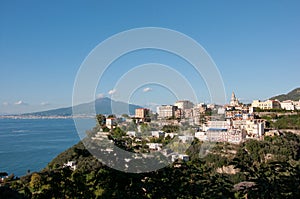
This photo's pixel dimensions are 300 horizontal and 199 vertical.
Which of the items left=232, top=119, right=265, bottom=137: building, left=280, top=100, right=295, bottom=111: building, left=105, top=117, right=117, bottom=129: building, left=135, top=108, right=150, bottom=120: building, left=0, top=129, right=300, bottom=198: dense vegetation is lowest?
left=232, top=119, right=265, bottom=137: building

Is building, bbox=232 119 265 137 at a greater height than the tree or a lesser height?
lesser

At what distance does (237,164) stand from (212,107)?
76.3 ft

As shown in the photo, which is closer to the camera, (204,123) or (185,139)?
(185,139)

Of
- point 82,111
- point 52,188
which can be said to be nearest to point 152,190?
point 52,188

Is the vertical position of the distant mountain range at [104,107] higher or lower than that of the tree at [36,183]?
higher

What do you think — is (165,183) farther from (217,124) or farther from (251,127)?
(251,127)

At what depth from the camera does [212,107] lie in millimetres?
A: 24250

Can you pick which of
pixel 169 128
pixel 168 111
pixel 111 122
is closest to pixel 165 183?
pixel 111 122

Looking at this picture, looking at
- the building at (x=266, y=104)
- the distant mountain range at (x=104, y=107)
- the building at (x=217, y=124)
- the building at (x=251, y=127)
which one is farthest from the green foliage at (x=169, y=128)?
the building at (x=266, y=104)

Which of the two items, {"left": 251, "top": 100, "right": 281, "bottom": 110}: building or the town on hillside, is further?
{"left": 251, "top": 100, "right": 281, "bottom": 110}: building

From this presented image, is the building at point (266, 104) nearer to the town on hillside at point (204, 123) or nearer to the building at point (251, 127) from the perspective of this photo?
the town on hillside at point (204, 123)

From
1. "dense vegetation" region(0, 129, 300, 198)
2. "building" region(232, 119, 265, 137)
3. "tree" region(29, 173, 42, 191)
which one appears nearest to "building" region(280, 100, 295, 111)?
"building" region(232, 119, 265, 137)

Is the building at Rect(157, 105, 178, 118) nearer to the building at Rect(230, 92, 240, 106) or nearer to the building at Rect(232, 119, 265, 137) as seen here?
the building at Rect(232, 119, 265, 137)

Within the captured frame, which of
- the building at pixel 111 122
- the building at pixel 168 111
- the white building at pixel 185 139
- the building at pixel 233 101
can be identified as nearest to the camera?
the building at pixel 111 122
